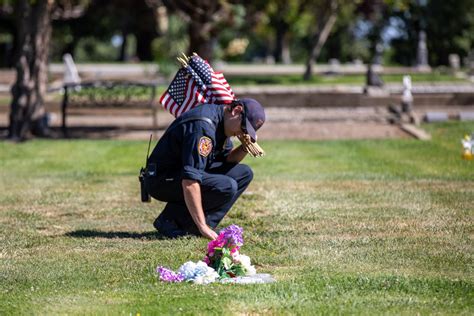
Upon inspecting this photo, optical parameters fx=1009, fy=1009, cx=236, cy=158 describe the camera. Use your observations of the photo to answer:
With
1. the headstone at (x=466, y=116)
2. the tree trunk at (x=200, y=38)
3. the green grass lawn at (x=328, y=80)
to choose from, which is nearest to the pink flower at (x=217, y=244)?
the headstone at (x=466, y=116)

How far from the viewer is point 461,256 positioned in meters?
7.82

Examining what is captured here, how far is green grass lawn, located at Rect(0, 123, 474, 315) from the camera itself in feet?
21.1

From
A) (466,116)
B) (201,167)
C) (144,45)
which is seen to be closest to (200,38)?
(466,116)

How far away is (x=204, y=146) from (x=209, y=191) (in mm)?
614

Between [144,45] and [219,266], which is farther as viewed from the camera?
[144,45]

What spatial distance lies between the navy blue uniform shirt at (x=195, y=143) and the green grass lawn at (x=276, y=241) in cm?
67

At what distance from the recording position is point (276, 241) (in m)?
8.60

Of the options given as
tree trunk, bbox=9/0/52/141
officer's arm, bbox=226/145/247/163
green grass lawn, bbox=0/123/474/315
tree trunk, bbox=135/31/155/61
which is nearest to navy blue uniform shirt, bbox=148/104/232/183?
officer's arm, bbox=226/145/247/163

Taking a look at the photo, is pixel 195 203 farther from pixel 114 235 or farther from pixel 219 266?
pixel 114 235

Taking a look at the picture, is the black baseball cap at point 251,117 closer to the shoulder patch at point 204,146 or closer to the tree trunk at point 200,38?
the shoulder patch at point 204,146

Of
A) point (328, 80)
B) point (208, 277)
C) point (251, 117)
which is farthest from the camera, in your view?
point (328, 80)

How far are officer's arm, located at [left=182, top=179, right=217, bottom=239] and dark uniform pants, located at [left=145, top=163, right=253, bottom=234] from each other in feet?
1.06

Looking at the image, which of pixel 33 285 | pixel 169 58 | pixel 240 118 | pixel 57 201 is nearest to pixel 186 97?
pixel 240 118

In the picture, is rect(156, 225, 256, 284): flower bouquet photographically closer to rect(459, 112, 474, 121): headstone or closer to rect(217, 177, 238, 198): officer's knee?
rect(217, 177, 238, 198): officer's knee
